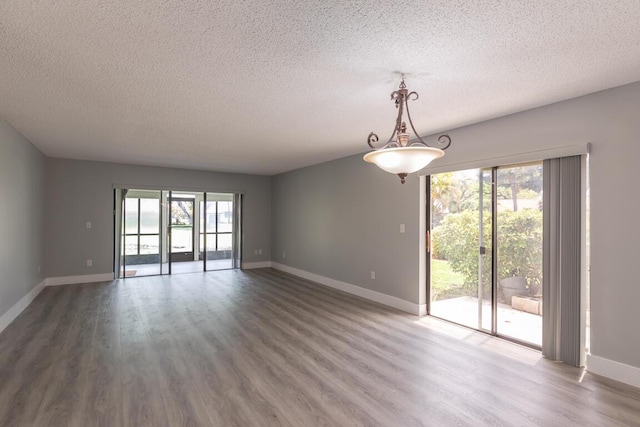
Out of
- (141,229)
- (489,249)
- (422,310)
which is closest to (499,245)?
(489,249)

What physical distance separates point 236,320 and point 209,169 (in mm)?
4470

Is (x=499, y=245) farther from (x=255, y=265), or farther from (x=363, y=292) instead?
(x=255, y=265)

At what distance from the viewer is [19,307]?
14.7 feet

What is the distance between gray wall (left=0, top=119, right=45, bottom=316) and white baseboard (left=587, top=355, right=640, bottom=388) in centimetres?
626

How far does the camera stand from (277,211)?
8492 millimetres

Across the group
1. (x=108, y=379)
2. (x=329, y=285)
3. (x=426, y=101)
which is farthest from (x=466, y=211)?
(x=108, y=379)

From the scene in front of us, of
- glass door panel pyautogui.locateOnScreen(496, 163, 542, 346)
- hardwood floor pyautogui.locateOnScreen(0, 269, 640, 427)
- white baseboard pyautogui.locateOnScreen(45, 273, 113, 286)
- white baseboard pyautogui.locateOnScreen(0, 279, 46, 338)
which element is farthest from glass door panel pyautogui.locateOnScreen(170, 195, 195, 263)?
glass door panel pyautogui.locateOnScreen(496, 163, 542, 346)

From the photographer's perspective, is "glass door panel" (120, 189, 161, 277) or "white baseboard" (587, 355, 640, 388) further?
"glass door panel" (120, 189, 161, 277)

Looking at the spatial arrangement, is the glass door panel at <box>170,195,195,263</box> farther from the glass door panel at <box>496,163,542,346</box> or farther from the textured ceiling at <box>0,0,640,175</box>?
the glass door panel at <box>496,163,542,346</box>

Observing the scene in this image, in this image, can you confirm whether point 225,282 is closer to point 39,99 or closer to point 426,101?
point 39,99

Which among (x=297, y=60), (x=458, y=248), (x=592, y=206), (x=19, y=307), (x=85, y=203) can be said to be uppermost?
(x=297, y=60)

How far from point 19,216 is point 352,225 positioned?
5.02 m

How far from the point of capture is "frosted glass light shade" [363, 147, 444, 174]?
2.16 metres

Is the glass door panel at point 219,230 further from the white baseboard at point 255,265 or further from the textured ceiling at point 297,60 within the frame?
the textured ceiling at point 297,60
